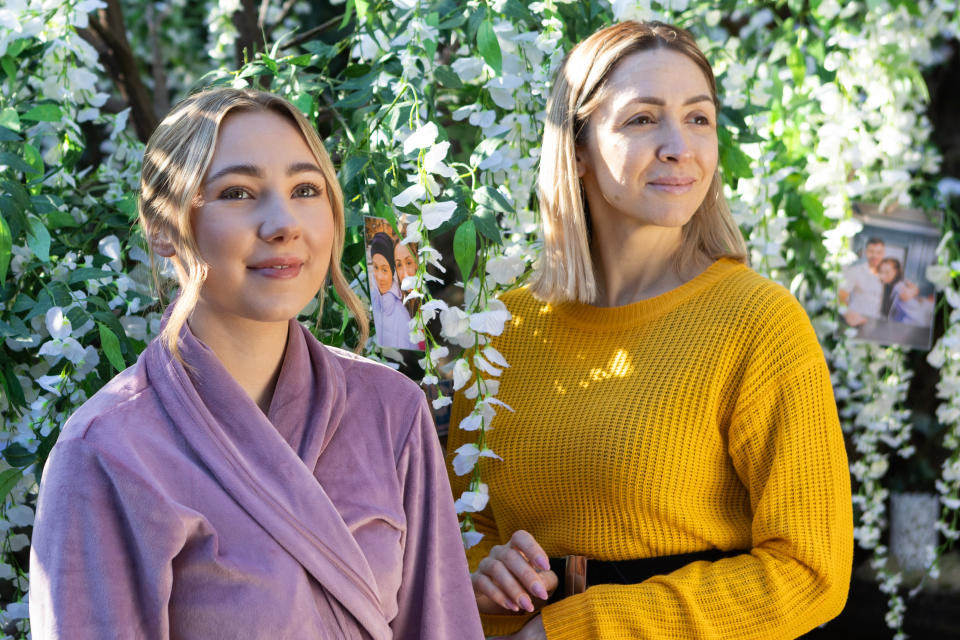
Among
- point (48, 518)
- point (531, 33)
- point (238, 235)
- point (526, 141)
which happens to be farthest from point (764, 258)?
point (48, 518)

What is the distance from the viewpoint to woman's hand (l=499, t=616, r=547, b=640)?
4.87ft

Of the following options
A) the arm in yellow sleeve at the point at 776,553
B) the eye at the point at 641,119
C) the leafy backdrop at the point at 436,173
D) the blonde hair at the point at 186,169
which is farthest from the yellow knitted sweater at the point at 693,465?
the blonde hair at the point at 186,169

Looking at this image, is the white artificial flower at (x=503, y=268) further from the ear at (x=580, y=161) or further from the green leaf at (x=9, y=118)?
the green leaf at (x=9, y=118)

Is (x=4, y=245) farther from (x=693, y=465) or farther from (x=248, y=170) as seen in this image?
(x=693, y=465)

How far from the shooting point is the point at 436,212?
1.41 metres

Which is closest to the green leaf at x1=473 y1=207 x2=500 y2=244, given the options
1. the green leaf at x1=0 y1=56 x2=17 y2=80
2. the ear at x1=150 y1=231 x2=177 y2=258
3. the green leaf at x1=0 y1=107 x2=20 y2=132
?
the ear at x1=150 y1=231 x2=177 y2=258

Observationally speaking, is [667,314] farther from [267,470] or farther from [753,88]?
[753,88]

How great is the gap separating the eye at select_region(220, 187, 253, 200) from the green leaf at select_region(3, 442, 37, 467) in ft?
2.18

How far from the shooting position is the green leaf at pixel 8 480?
1538 mm

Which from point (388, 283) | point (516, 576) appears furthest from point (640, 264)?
point (516, 576)

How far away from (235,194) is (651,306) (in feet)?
2.29

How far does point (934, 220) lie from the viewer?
2377mm

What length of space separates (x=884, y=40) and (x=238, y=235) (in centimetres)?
191

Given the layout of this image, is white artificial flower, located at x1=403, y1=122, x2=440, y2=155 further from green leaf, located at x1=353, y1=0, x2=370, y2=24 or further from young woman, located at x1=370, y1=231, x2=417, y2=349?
green leaf, located at x1=353, y1=0, x2=370, y2=24
